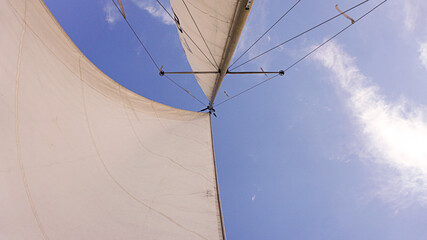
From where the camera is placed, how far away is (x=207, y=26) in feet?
17.6

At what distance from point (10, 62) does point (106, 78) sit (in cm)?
157

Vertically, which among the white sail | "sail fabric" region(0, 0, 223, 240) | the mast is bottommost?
"sail fabric" region(0, 0, 223, 240)

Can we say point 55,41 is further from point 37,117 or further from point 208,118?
point 208,118

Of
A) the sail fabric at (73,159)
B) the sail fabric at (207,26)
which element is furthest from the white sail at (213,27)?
the sail fabric at (73,159)

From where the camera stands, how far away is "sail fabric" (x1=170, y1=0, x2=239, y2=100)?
4558mm

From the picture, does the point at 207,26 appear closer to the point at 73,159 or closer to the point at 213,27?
the point at 213,27

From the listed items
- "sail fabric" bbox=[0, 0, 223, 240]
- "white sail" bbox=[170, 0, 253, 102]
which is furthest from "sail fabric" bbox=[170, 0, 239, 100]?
"sail fabric" bbox=[0, 0, 223, 240]

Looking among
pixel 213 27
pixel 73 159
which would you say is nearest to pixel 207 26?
pixel 213 27

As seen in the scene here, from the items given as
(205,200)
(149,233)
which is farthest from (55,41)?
(205,200)

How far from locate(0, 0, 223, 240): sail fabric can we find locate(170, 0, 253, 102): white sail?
2926 millimetres

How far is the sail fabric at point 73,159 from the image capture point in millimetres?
1924

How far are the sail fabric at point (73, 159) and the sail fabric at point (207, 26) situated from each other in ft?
9.58

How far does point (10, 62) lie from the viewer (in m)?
1.94

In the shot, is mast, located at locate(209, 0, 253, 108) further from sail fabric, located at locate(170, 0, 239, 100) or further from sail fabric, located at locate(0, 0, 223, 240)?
sail fabric, located at locate(0, 0, 223, 240)
